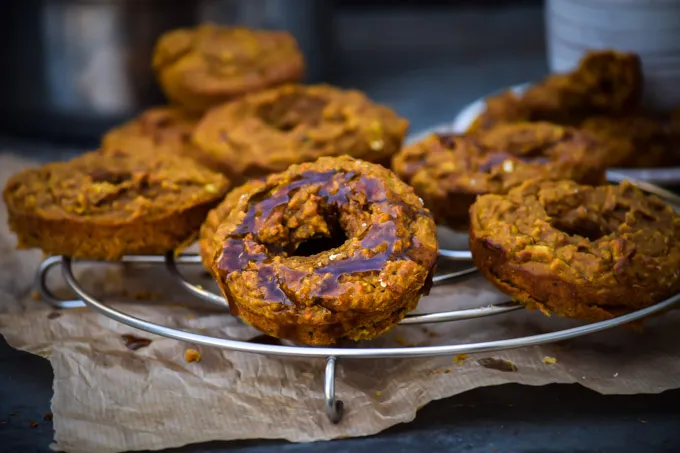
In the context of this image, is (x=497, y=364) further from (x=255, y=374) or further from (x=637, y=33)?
(x=637, y=33)

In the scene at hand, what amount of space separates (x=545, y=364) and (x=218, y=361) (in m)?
0.60

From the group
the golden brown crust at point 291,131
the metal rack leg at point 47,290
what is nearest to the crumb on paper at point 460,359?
the golden brown crust at point 291,131

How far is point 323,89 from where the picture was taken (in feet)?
6.90

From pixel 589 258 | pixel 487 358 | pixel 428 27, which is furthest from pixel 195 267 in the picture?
pixel 428 27

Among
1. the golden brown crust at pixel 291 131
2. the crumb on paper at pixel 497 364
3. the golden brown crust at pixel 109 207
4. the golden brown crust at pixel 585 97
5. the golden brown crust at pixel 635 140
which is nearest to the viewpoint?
the crumb on paper at pixel 497 364

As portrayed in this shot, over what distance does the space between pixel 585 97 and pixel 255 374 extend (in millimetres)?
1214

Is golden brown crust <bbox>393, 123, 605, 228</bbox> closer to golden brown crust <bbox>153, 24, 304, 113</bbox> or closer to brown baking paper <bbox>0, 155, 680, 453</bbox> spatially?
brown baking paper <bbox>0, 155, 680, 453</bbox>

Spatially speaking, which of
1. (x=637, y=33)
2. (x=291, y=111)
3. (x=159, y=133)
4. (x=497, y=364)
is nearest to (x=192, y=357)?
(x=497, y=364)

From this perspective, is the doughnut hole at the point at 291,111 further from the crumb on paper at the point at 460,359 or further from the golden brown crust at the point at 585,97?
the crumb on paper at the point at 460,359

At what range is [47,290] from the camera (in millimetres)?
1678

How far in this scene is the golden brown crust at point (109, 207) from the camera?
157 cm

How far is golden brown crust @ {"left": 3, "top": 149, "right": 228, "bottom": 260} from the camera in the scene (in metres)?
1.57

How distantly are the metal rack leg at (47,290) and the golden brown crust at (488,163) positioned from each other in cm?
74

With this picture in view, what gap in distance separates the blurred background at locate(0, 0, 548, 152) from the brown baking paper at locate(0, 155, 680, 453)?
1.02 m
